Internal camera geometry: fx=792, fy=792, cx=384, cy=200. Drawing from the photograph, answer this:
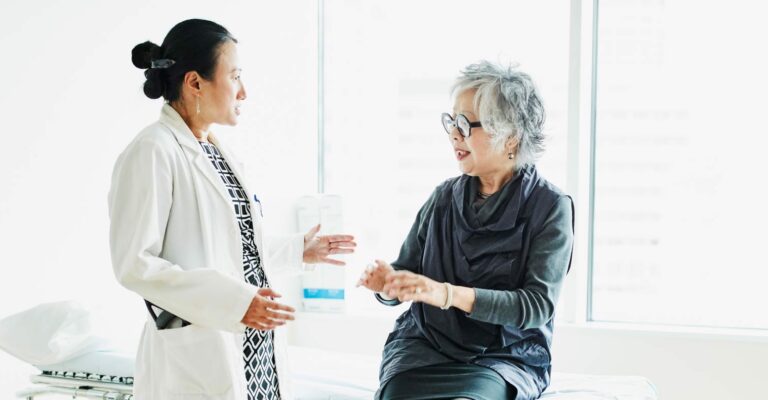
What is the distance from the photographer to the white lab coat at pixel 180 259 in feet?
5.55

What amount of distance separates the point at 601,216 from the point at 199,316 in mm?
2746

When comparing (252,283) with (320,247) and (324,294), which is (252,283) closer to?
(320,247)

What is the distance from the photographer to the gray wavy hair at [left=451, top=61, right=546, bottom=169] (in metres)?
2.13

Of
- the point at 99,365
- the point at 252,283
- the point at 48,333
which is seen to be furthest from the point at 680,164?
the point at 48,333

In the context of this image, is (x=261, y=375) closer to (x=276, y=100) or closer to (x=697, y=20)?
(x=276, y=100)

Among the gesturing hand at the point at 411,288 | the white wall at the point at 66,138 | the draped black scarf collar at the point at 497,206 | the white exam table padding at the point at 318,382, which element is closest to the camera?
the gesturing hand at the point at 411,288

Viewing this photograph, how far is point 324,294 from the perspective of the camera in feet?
14.0

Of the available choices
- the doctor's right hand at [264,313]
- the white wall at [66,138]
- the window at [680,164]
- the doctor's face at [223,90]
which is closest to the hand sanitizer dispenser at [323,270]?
the white wall at [66,138]

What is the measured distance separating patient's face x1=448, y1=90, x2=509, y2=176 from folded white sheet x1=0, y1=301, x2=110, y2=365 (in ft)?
3.81

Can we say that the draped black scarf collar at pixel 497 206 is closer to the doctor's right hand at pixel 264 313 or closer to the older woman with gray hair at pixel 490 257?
the older woman with gray hair at pixel 490 257

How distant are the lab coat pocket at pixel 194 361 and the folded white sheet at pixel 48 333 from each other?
1.78 feet

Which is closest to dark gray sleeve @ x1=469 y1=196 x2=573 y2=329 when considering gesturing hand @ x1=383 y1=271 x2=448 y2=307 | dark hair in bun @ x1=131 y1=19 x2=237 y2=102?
gesturing hand @ x1=383 y1=271 x2=448 y2=307

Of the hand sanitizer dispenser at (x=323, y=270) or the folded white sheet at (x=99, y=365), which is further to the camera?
the hand sanitizer dispenser at (x=323, y=270)

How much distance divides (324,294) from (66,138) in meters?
1.99
